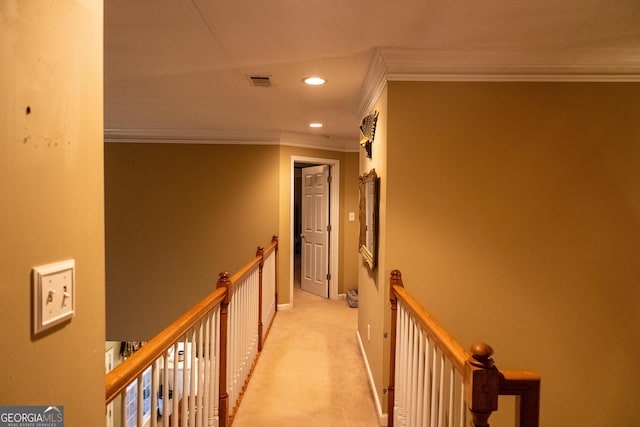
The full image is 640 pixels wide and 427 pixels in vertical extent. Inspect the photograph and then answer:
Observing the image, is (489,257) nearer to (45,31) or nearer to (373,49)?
(373,49)

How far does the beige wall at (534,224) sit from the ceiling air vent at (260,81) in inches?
38.9

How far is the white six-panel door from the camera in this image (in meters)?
5.51

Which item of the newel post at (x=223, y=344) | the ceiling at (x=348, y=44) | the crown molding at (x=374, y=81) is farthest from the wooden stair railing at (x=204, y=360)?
the crown molding at (x=374, y=81)

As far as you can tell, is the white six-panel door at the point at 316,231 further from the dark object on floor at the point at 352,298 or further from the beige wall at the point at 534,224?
the beige wall at the point at 534,224

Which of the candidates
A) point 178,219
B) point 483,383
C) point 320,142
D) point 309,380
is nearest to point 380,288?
point 309,380

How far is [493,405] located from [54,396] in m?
1.11

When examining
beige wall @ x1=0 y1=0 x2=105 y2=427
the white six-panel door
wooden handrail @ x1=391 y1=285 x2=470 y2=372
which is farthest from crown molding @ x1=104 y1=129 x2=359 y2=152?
beige wall @ x1=0 y1=0 x2=105 y2=427

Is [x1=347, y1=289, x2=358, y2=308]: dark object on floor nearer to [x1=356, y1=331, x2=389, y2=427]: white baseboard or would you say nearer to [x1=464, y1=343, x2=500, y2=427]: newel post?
[x1=356, y1=331, x2=389, y2=427]: white baseboard

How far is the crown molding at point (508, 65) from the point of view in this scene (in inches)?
85.1

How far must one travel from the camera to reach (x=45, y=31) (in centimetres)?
70

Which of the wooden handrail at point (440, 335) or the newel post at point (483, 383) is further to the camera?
the wooden handrail at point (440, 335)

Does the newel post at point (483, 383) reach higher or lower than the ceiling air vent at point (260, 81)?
lower
